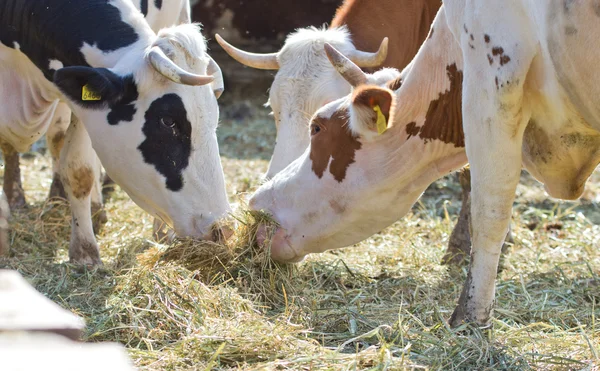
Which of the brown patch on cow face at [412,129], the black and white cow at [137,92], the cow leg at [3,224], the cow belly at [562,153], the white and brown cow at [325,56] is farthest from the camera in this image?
the white and brown cow at [325,56]

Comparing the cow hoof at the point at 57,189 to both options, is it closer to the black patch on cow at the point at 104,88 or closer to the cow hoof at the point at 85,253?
the cow hoof at the point at 85,253

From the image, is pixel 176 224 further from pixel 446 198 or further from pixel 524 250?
pixel 446 198

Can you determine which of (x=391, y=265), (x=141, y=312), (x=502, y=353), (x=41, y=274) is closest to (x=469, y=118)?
(x=502, y=353)

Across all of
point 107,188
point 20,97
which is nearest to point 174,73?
point 20,97

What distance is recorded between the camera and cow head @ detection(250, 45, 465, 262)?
178 inches

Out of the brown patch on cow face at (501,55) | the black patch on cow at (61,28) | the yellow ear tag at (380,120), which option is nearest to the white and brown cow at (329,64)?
the black patch on cow at (61,28)

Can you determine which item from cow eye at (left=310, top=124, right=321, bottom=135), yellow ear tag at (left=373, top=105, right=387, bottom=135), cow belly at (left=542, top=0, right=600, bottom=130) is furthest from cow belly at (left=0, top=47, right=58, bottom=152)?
cow belly at (left=542, top=0, right=600, bottom=130)

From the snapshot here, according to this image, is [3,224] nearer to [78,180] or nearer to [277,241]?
[277,241]

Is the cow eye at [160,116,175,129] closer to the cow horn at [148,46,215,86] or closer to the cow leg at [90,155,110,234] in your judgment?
the cow horn at [148,46,215,86]

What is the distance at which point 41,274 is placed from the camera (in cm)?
508

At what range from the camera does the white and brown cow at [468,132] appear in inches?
143

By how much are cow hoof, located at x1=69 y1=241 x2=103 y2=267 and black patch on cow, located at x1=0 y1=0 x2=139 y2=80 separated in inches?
44.8

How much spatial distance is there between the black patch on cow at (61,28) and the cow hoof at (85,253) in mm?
1139

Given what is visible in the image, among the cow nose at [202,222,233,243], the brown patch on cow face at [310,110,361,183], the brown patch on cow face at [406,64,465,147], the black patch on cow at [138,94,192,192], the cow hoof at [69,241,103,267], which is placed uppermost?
the brown patch on cow face at [406,64,465,147]
